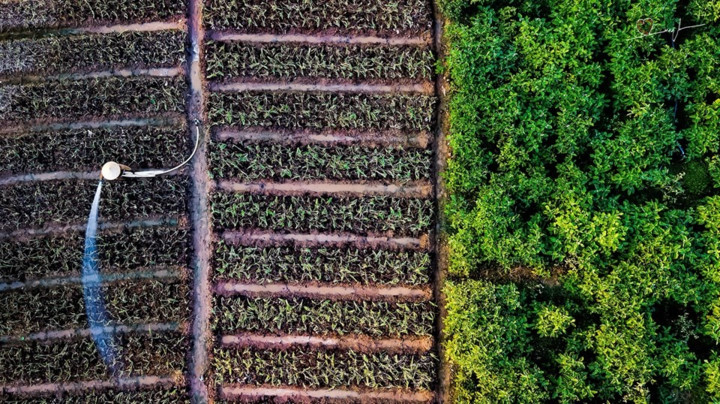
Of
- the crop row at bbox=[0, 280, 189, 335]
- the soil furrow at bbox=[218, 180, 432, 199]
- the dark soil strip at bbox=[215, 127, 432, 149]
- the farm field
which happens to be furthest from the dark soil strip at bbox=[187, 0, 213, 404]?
the dark soil strip at bbox=[215, 127, 432, 149]

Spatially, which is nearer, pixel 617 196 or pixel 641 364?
pixel 641 364

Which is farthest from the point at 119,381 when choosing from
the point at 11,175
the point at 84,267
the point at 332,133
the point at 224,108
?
the point at 332,133

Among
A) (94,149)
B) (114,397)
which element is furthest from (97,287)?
(94,149)

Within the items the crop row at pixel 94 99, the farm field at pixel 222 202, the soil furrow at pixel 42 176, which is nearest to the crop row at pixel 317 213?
the farm field at pixel 222 202

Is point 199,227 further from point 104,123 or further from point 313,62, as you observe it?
point 313,62

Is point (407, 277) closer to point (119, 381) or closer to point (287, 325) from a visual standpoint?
point (287, 325)

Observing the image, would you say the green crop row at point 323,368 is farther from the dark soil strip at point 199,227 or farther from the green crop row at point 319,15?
the green crop row at point 319,15

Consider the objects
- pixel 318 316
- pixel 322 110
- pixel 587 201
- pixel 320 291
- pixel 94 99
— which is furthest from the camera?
pixel 94 99
